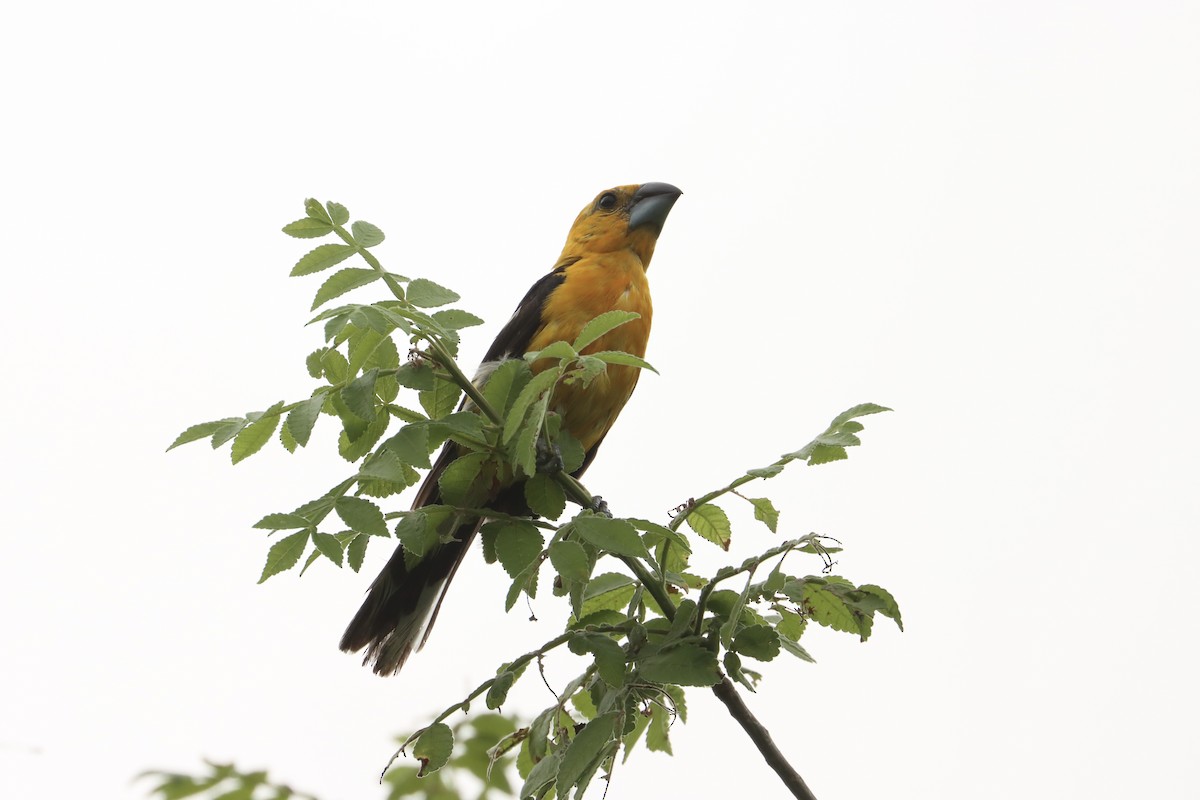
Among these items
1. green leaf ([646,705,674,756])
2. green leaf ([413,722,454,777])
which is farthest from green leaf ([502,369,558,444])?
green leaf ([646,705,674,756])

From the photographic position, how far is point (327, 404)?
10.3 ft

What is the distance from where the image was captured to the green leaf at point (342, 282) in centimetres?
313

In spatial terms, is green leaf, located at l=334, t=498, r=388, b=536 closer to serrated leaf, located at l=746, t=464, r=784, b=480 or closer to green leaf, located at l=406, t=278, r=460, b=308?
green leaf, located at l=406, t=278, r=460, b=308

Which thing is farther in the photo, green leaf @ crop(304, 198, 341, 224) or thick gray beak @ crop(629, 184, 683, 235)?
thick gray beak @ crop(629, 184, 683, 235)

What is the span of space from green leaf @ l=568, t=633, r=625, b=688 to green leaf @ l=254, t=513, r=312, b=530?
2.52 feet

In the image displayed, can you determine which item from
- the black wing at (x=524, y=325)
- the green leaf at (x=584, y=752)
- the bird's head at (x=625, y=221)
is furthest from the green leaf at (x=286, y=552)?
the bird's head at (x=625, y=221)

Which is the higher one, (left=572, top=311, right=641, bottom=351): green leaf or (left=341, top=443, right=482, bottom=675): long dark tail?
(left=341, top=443, right=482, bottom=675): long dark tail

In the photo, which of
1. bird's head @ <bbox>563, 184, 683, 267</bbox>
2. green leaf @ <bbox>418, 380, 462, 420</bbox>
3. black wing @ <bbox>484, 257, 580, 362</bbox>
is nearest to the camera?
green leaf @ <bbox>418, 380, 462, 420</bbox>

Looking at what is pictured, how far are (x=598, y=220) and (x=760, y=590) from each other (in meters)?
4.31

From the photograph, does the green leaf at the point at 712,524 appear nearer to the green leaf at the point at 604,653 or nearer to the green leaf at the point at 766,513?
the green leaf at the point at 766,513

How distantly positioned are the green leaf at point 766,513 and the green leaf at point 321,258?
137cm

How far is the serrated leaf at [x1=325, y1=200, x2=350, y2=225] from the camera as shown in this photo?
3.19m

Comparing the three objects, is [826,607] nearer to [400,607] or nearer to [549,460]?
[549,460]

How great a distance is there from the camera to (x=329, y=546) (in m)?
2.82
